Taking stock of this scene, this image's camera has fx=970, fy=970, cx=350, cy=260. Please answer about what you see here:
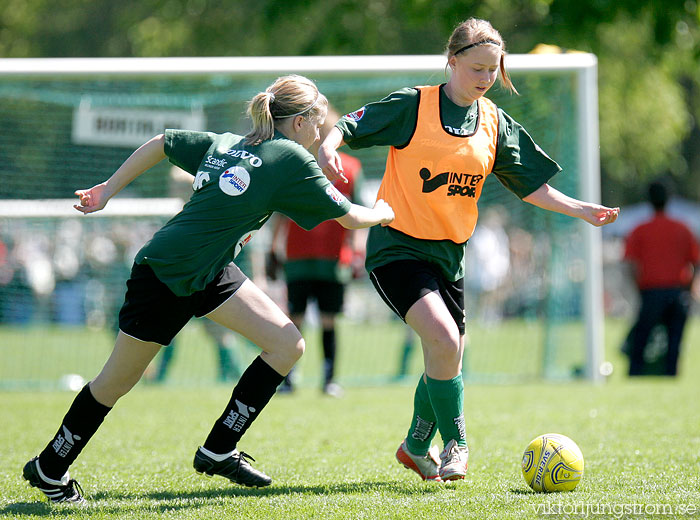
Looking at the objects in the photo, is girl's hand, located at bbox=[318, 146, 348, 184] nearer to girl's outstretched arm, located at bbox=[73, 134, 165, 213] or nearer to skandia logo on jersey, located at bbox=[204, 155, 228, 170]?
Result: skandia logo on jersey, located at bbox=[204, 155, 228, 170]

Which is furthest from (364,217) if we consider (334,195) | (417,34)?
(417,34)

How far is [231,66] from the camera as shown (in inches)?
342

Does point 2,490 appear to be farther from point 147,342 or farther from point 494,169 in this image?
point 494,169

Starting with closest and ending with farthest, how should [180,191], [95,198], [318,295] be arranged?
[95,198] → [318,295] → [180,191]

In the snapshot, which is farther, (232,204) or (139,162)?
(139,162)

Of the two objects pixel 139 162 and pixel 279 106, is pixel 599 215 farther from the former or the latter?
pixel 139 162

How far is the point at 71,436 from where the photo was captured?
13.4 ft

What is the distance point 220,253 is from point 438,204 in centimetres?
104

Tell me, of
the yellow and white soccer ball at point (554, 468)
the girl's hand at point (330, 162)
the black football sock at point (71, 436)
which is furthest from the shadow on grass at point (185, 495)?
the girl's hand at point (330, 162)

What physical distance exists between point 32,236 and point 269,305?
9.91m

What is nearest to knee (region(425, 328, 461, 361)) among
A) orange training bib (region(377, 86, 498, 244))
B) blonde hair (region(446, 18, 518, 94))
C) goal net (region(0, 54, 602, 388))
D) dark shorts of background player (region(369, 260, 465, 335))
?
dark shorts of background player (region(369, 260, 465, 335))

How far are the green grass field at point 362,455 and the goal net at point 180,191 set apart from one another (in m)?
1.24

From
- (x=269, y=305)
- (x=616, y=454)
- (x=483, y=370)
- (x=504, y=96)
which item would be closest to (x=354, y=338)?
(x=483, y=370)

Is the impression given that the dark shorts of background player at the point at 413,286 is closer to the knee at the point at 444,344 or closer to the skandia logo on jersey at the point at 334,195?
the knee at the point at 444,344
